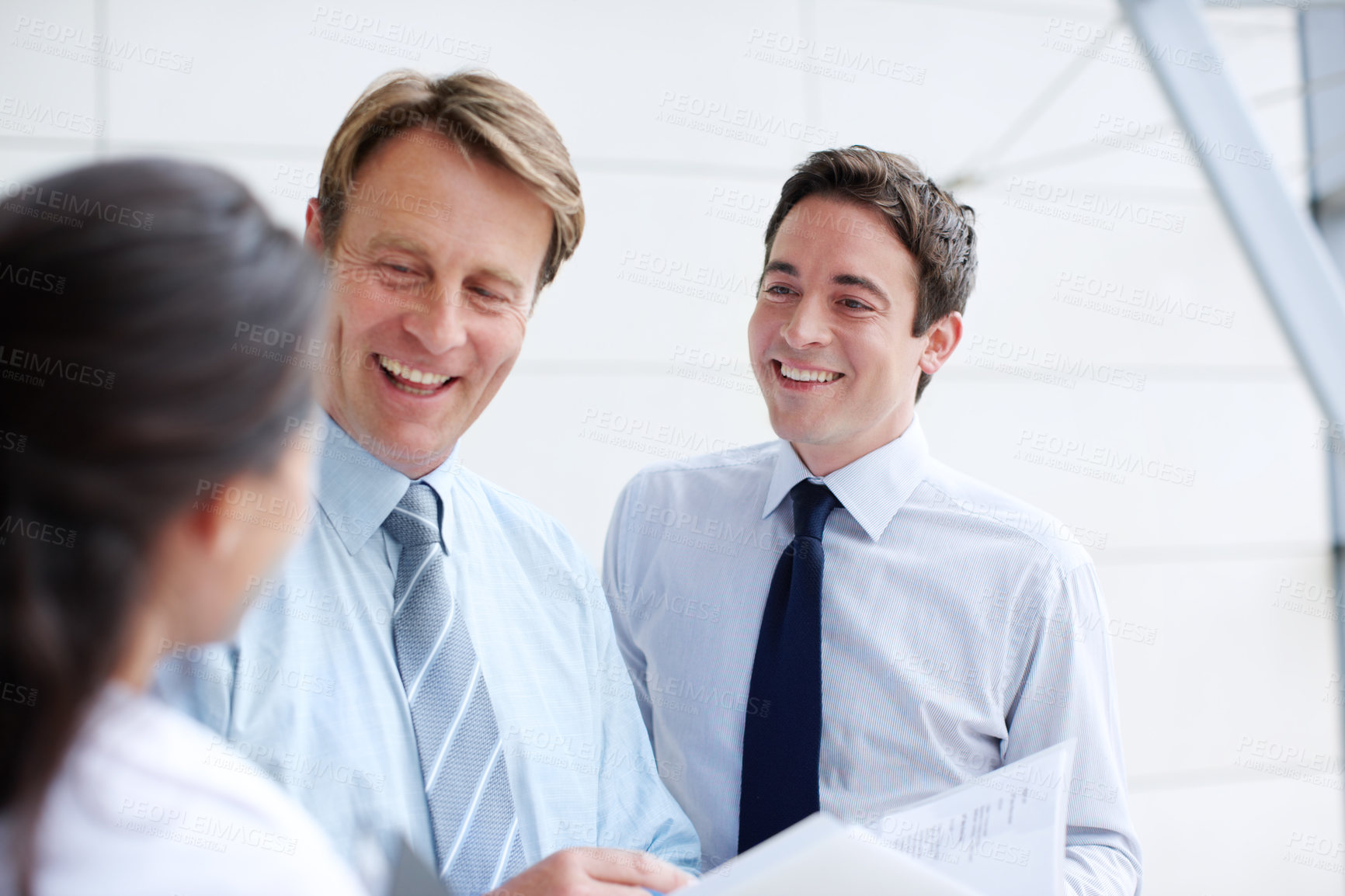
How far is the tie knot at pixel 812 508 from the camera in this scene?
1564 millimetres

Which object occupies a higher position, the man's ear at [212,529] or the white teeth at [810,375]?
the white teeth at [810,375]

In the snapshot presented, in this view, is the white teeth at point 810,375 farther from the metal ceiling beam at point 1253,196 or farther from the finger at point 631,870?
the metal ceiling beam at point 1253,196

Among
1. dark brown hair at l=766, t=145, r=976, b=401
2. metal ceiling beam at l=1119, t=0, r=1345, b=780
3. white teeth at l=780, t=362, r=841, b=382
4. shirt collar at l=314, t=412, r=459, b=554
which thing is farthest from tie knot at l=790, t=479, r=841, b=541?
metal ceiling beam at l=1119, t=0, r=1345, b=780

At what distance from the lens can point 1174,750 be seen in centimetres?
285

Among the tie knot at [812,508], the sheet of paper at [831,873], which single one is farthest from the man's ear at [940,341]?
the sheet of paper at [831,873]

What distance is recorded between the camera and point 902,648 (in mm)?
1521

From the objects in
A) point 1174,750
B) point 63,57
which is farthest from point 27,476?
point 1174,750

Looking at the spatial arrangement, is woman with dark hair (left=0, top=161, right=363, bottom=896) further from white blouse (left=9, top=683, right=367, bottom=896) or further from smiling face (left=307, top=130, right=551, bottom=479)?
smiling face (left=307, top=130, right=551, bottom=479)

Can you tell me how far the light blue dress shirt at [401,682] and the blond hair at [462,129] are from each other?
0.37 m

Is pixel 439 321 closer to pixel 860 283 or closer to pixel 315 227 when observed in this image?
pixel 315 227

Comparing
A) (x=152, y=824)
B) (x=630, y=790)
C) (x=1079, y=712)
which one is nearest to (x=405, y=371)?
(x=630, y=790)

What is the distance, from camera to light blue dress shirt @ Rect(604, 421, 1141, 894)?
1.46 meters

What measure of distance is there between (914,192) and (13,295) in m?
1.43

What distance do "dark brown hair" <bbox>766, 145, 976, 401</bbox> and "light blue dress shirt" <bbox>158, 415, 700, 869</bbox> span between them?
79 cm
